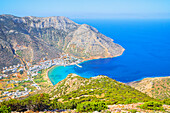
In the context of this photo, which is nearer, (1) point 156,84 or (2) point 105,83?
(2) point 105,83

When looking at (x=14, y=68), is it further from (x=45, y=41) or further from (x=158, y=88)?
(x=158, y=88)

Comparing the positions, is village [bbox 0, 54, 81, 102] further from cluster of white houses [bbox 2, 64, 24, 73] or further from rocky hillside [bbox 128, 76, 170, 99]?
rocky hillside [bbox 128, 76, 170, 99]

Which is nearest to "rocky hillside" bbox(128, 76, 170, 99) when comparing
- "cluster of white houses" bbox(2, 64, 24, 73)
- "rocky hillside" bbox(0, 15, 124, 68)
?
"rocky hillside" bbox(0, 15, 124, 68)

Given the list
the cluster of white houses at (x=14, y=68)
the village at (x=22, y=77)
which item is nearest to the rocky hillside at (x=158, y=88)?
the village at (x=22, y=77)

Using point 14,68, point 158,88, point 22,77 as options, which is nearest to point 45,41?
point 14,68

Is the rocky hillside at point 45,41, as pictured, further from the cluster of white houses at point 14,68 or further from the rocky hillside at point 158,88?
the rocky hillside at point 158,88

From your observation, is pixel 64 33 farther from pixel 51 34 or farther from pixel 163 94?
pixel 163 94

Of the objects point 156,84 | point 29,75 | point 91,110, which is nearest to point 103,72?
point 156,84
